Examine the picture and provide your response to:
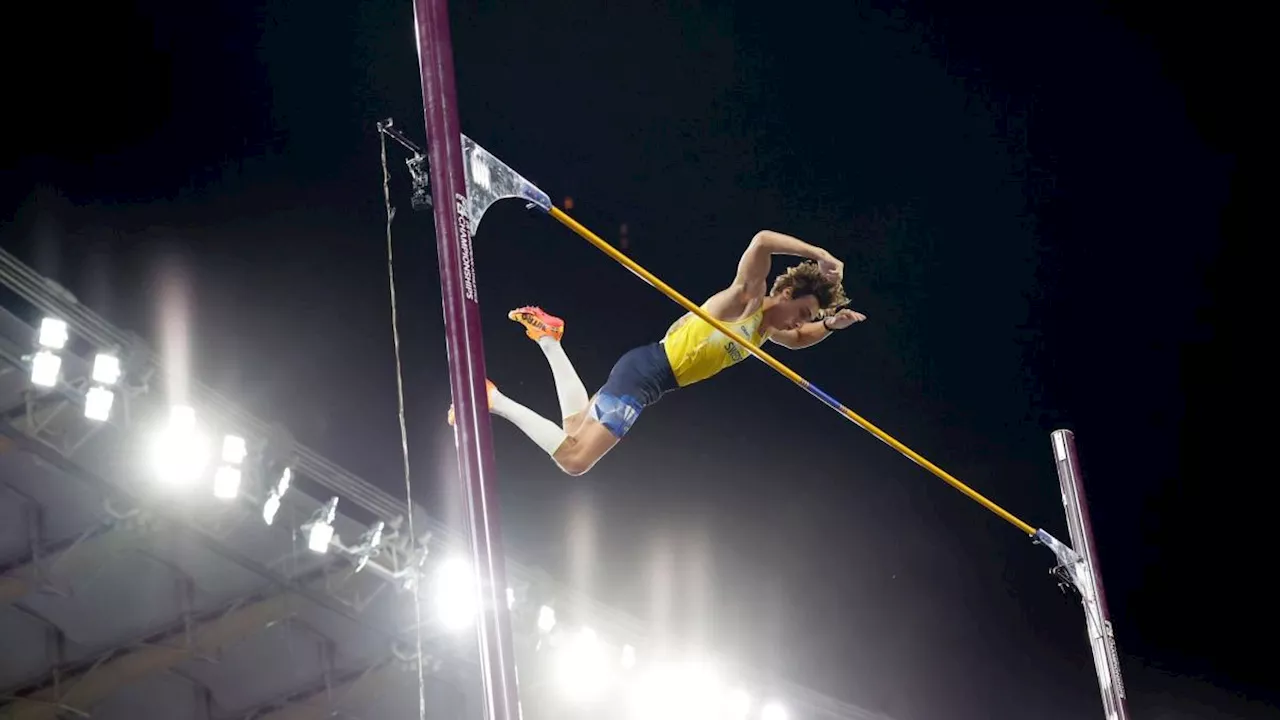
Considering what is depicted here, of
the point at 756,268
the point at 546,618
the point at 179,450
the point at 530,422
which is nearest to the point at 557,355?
the point at 530,422

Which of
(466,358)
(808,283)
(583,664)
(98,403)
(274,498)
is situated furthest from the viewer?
(583,664)

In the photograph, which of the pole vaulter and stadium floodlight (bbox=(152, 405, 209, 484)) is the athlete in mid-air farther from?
stadium floodlight (bbox=(152, 405, 209, 484))

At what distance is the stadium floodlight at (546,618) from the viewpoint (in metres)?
9.48

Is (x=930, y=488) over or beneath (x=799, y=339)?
over

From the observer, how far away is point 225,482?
7973 millimetres

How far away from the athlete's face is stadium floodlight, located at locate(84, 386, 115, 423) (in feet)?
14.7

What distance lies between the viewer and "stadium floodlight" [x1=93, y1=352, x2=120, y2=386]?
757cm

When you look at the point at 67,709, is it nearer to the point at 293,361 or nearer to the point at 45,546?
the point at 45,546

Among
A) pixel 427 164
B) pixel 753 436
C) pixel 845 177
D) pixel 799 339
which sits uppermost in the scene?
pixel 845 177

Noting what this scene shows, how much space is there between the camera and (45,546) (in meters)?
8.14

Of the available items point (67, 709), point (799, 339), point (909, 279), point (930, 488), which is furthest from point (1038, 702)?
point (67, 709)

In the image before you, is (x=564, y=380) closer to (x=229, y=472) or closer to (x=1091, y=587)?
(x=1091, y=587)

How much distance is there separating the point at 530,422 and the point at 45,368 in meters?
4.24

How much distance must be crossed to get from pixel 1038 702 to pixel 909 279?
483 centimetres
